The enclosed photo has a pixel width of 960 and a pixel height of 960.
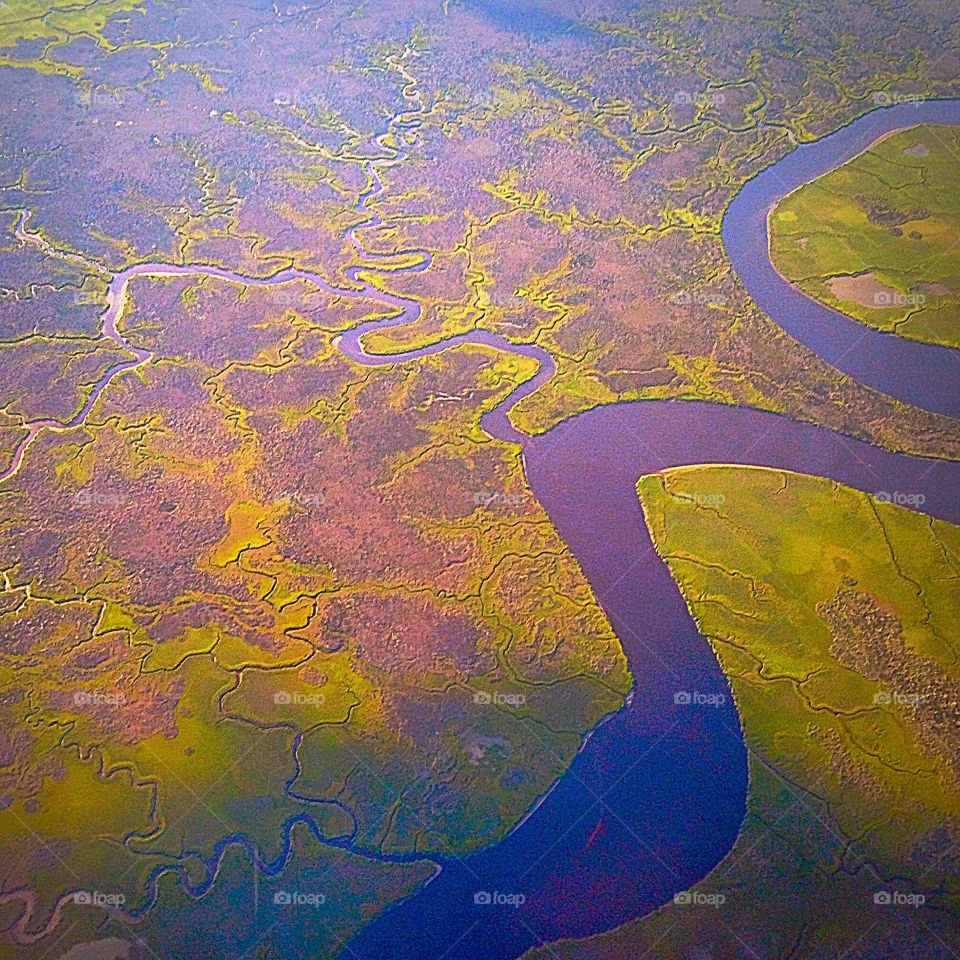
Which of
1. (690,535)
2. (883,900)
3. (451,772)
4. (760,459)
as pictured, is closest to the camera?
(883,900)

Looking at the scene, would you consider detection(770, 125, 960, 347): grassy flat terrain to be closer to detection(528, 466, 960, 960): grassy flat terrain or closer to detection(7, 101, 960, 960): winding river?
detection(7, 101, 960, 960): winding river

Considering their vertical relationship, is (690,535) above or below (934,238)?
below

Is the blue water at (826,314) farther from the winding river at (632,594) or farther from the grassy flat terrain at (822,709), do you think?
the grassy flat terrain at (822,709)

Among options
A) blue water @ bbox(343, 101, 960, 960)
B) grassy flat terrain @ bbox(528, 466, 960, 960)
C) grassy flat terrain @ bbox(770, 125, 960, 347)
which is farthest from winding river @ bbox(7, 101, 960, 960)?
grassy flat terrain @ bbox(770, 125, 960, 347)

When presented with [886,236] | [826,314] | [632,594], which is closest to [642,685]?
[632,594]

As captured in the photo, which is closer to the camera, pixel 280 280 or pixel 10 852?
pixel 10 852

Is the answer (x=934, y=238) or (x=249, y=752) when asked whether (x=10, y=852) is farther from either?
(x=934, y=238)

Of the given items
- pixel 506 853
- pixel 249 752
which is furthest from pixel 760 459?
pixel 249 752
